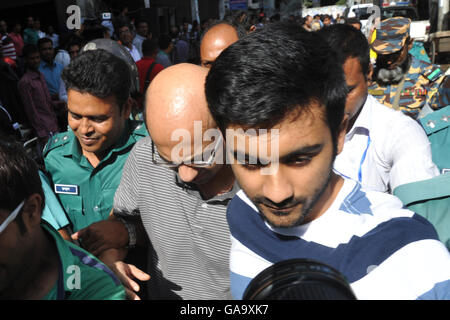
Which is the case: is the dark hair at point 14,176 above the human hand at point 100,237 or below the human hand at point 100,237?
above

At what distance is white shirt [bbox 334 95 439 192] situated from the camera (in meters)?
1.86

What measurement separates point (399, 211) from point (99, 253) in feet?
4.25

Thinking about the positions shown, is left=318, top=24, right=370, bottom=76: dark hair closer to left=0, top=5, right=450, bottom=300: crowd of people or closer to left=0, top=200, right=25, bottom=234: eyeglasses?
left=0, top=5, right=450, bottom=300: crowd of people

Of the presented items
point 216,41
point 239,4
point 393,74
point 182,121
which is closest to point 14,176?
point 182,121

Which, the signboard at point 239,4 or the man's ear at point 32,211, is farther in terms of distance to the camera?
the signboard at point 239,4

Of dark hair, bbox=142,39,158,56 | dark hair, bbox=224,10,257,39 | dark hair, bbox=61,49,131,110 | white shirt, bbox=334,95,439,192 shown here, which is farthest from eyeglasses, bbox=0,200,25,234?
dark hair, bbox=142,39,158,56

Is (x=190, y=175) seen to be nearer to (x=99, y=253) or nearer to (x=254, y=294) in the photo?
(x=99, y=253)

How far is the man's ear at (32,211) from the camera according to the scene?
4.11ft

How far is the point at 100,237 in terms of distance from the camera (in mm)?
1875

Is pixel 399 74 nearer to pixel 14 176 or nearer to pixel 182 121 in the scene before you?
pixel 182 121

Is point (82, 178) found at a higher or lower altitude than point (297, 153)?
lower

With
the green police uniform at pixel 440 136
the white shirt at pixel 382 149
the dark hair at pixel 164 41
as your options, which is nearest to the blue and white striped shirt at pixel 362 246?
the white shirt at pixel 382 149

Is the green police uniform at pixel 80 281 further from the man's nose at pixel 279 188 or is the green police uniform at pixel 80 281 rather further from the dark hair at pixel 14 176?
the man's nose at pixel 279 188

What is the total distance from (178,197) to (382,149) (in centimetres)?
100
